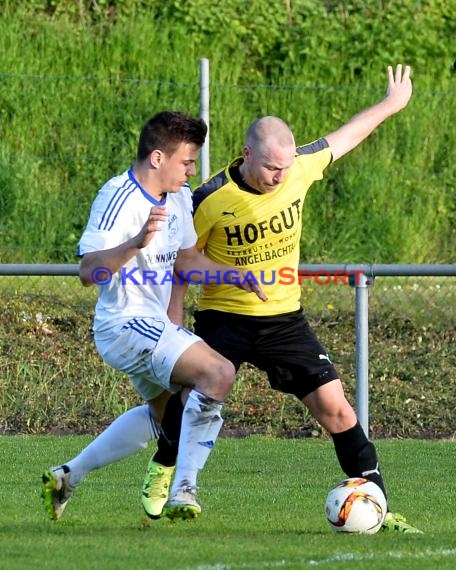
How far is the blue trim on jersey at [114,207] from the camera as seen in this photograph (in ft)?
19.8

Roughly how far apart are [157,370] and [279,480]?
226cm

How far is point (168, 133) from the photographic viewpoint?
6.26m

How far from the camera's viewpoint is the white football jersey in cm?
604

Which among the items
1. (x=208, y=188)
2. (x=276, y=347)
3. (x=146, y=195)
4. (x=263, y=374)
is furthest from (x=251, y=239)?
(x=263, y=374)

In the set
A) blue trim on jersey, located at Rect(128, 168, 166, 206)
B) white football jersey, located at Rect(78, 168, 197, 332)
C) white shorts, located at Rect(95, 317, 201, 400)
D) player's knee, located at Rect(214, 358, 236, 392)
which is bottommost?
player's knee, located at Rect(214, 358, 236, 392)

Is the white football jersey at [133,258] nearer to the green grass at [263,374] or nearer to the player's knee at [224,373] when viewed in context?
the player's knee at [224,373]

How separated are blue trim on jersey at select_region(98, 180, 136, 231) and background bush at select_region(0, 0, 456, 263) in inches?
249

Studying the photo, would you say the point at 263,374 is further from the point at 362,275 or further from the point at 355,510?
the point at 355,510

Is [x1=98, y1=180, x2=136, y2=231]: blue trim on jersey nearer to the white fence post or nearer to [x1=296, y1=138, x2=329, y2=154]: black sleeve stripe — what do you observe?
[x1=296, y1=138, x2=329, y2=154]: black sleeve stripe

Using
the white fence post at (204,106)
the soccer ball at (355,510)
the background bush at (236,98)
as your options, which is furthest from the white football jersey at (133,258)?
the background bush at (236,98)

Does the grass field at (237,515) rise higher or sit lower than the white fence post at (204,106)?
lower

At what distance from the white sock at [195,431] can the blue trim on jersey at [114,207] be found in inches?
32.9

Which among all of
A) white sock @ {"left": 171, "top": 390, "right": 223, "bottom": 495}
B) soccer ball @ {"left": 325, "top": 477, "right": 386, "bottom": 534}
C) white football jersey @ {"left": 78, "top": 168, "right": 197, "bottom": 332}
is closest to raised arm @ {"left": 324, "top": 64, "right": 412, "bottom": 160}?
white football jersey @ {"left": 78, "top": 168, "right": 197, "bottom": 332}

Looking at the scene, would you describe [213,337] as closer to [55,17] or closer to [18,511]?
[18,511]
